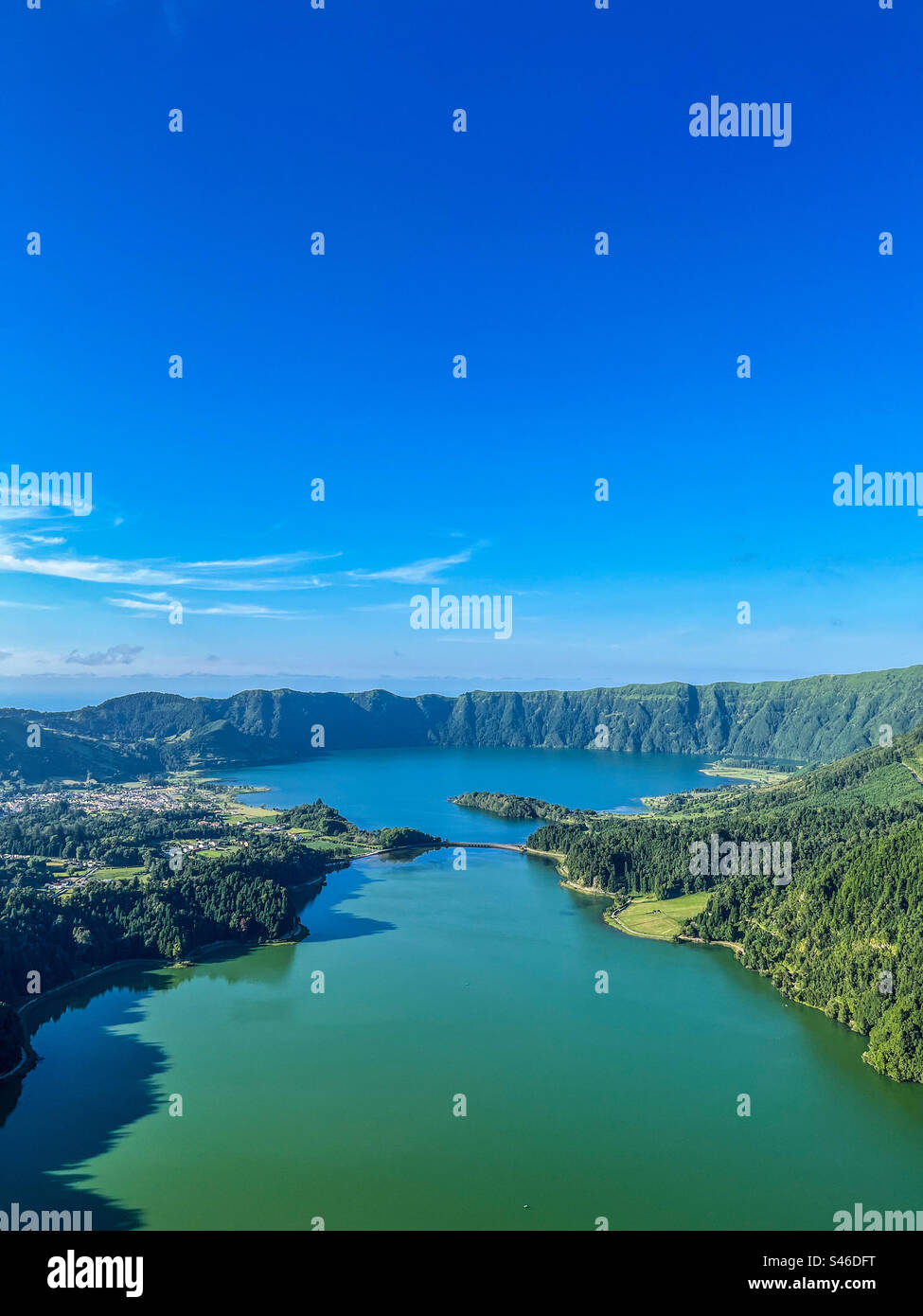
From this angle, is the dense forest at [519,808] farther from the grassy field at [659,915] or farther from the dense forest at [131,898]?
the grassy field at [659,915]

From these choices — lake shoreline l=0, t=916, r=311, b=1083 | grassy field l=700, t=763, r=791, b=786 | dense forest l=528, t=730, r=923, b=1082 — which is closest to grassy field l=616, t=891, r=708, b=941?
dense forest l=528, t=730, r=923, b=1082

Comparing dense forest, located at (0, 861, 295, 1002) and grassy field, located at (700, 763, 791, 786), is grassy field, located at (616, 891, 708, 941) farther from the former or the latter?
grassy field, located at (700, 763, 791, 786)

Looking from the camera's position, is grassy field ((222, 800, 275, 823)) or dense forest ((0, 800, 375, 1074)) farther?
grassy field ((222, 800, 275, 823))

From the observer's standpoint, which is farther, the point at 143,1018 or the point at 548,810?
the point at 548,810

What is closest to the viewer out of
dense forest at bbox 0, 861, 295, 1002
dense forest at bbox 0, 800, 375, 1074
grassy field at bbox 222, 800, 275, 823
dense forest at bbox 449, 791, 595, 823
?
dense forest at bbox 0, 861, 295, 1002

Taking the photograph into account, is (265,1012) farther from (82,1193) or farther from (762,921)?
(762,921)
